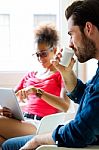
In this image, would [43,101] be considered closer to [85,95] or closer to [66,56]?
[66,56]

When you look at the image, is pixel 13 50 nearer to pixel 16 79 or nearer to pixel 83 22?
pixel 16 79

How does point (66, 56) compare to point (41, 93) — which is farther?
point (41, 93)

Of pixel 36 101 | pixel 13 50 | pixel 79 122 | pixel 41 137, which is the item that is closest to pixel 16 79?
pixel 13 50

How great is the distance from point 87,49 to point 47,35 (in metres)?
1.02

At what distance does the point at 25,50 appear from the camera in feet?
10.1

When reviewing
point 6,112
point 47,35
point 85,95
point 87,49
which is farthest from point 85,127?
point 47,35

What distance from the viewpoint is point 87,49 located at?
1.42 metres

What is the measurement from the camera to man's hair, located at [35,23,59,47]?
2.37 m

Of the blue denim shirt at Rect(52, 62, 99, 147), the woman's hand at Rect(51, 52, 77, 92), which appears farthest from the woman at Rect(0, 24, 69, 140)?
the blue denim shirt at Rect(52, 62, 99, 147)

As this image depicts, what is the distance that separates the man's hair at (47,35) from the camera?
237 cm

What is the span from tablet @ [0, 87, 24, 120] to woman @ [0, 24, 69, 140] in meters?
0.06

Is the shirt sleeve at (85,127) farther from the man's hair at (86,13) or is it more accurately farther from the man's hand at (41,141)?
the man's hair at (86,13)

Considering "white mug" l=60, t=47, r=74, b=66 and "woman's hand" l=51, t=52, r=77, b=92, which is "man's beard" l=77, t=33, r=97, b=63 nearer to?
"white mug" l=60, t=47, r=74, b=66

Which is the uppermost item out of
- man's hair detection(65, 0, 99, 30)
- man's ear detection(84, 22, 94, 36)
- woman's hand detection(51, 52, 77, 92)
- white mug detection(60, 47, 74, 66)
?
man's hair detection(65, 0, 99, 30)
